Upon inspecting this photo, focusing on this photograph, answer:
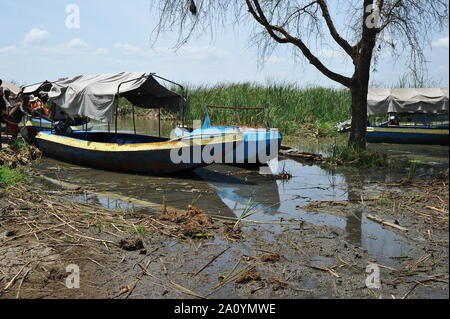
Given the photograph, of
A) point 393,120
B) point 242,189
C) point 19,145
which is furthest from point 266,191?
point 393,120

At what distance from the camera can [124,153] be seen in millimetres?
11219

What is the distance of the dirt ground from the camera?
14.3ft

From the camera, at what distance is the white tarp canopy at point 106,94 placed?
37.6 ft

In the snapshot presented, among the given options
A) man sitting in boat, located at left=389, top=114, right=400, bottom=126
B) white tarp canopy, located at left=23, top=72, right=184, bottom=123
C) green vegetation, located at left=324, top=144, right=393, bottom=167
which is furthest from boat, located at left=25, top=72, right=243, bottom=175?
man sitting in boat, located at left=389, top=114, right=400, bottom=126

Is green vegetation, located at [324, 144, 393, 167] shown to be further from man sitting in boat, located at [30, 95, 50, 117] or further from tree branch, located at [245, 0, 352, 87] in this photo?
man sitting in boat, located at [30, 95, 50, 117]

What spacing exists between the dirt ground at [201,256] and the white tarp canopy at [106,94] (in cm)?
450

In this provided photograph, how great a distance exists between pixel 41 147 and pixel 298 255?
36.6 ft

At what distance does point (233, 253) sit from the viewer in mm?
5445

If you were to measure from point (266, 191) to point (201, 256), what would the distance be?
4410 mm

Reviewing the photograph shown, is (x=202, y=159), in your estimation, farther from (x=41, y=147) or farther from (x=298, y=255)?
(x=41, y=147)

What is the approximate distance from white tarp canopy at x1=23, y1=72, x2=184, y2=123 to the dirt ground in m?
4.50

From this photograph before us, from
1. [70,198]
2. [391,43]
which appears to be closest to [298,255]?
[70,198]

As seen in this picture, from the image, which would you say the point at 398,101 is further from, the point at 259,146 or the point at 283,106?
the point at 259,146

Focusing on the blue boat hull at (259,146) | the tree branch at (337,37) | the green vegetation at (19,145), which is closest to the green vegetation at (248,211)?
the blue boat hull at (259,146)
